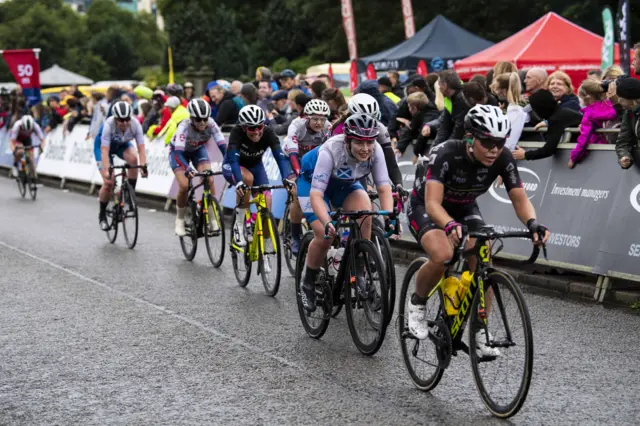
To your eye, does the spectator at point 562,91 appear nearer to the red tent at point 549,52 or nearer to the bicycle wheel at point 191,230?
the bicycle wheel at point 191,230

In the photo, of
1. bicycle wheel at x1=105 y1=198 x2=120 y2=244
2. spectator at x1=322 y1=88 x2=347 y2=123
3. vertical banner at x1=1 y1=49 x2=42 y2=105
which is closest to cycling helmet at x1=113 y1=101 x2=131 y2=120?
bicycle wheel at x1=105 y1=198 x2=120 y2=244

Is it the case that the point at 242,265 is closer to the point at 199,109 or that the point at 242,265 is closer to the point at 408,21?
the point at 199,109

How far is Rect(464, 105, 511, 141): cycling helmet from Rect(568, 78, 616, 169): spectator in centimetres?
486

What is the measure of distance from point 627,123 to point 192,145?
542 centimetres

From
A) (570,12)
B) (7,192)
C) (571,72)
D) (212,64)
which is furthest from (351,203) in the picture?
(212,64)

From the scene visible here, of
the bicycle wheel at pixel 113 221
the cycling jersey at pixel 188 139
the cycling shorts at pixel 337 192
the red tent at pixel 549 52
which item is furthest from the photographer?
the red tent at pixel 549 52

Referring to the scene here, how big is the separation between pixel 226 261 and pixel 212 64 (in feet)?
210

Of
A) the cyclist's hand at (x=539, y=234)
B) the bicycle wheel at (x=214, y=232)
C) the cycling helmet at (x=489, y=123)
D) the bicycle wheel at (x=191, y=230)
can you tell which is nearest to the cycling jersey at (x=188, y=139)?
the bicycle wheel at (x=191, y=230)

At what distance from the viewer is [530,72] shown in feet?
40.5

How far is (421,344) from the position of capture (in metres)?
7.07

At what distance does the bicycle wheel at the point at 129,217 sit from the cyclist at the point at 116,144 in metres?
0.32

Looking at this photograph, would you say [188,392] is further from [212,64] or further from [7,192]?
[212,64]

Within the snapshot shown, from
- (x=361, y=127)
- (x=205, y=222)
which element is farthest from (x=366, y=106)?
(x=205, y=222)

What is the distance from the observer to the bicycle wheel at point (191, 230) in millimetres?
13227
